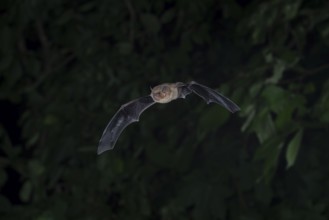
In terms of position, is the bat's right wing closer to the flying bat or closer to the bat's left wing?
the flying bat

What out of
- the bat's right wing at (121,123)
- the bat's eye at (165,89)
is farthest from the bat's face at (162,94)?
the bat's right wing at (121,123)

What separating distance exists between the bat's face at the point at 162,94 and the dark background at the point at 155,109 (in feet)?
3.65

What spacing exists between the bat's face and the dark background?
3.65ft

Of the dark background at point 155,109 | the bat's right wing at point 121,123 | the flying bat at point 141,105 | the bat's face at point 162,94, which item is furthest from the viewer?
the dark background at point 155,109

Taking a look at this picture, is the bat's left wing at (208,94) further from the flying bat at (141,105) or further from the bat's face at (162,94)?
the bat's face at (162,94)

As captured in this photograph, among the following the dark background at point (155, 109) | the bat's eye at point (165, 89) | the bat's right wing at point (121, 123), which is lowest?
the dark background at point (155, 109)

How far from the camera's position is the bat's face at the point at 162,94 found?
120cm

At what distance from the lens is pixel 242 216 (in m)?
2.62

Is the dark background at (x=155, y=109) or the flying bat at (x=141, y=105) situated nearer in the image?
the flying bat at (x=141, y=105)

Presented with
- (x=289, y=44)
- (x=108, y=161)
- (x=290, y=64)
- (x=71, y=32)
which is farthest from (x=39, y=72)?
(x=290, y=64)

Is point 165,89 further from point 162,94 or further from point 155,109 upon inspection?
point 155,109

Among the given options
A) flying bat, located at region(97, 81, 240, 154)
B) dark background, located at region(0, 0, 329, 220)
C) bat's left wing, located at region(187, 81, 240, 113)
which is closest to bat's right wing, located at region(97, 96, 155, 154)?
flying bat, located at region(97, 81, 240, 154)

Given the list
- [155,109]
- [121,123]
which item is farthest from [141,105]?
[155,109]

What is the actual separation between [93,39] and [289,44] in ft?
2.82
